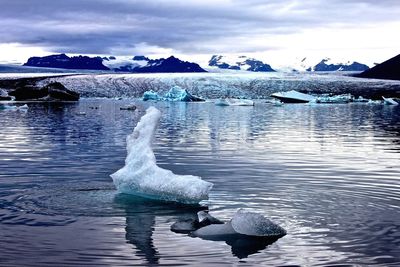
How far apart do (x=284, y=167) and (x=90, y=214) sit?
8.20 metres

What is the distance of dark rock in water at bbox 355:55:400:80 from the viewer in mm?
147375

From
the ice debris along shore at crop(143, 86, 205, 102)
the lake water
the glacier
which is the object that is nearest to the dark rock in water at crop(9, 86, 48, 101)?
the ice debris along shore at crop(143, 86, 205, 102)

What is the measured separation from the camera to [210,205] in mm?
12922

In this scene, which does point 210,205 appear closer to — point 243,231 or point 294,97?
point 243,231

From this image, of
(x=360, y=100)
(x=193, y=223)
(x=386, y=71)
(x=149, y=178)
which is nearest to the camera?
(x=193, y=223)

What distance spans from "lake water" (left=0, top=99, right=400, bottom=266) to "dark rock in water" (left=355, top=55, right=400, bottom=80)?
12703cm

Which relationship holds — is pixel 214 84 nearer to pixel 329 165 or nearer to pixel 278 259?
pixel 329 165

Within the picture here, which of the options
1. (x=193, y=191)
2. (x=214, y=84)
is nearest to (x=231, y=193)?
(x=193, y=191)

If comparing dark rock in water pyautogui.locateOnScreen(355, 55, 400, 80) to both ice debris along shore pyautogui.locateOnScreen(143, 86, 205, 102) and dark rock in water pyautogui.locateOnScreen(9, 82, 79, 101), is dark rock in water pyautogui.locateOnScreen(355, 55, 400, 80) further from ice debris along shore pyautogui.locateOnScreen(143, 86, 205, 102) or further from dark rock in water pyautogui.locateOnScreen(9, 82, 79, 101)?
dark rock in water pyautogui.locateOnScreen(9, 82, 79, 101)

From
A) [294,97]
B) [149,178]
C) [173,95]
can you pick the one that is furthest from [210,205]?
[173,95]

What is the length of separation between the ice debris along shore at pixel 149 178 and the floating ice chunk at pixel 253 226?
2245 mm

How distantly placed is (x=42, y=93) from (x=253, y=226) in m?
75.9

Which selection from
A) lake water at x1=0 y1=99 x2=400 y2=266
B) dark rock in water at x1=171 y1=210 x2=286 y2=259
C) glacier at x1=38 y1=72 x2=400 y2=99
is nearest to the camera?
lake water at x1=0 y1=99 x2=400 y2=266

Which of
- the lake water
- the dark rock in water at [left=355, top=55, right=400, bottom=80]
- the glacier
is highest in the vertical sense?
the dark rock in water at [left=355, top=55, right=400, bottom=80]
